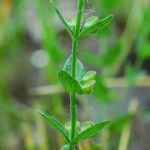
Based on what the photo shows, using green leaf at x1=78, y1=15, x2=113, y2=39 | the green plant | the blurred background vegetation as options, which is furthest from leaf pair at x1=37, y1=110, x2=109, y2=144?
the blurred background vegetation

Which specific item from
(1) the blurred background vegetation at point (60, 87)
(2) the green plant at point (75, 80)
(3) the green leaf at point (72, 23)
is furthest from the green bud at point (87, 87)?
(1) the blurred background vegetation at point (60, 87)

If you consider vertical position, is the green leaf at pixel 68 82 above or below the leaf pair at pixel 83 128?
above

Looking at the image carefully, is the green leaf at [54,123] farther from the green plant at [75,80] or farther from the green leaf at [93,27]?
the green leaf at [93,27]

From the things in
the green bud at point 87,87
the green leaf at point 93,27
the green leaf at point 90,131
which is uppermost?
the green leaf at point 93,27

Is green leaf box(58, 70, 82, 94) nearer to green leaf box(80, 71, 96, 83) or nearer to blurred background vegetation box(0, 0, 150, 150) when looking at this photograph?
green leaf box(80, 71, 96, 83)

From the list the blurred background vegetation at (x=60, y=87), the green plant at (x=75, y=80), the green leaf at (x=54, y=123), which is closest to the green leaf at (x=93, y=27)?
the green plant at (x=75, y=80)

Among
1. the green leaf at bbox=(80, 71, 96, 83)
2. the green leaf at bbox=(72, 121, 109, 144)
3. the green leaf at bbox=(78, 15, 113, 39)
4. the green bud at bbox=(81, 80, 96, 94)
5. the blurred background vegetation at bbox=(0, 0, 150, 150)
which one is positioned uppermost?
the green leaf at bbox=(78, 15, 113, 39)

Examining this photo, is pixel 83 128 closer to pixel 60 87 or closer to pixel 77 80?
pixel 77 80

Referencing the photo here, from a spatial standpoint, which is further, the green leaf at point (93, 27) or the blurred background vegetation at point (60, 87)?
the blurred background vegetation at point (60, 87)
